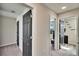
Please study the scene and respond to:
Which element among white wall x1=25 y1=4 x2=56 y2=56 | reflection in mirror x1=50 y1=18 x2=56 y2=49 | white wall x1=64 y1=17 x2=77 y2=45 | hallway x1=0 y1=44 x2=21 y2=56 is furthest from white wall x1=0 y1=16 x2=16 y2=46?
white wall x1=64 y1=17 x2=77 y2=45

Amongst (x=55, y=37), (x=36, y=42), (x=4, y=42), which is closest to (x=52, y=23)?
(x=55, y=37)

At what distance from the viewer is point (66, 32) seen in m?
1.54

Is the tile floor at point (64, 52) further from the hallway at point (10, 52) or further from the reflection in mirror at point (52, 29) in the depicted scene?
the hallway at point (10, 52)

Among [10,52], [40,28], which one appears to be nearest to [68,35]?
[40,28]

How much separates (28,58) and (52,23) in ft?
2.95

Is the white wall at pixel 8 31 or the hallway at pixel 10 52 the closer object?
the hallway at pixel 10 52

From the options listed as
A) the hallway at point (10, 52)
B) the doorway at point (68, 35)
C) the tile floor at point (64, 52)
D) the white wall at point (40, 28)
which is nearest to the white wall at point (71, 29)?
the doorway at point (68, 35)

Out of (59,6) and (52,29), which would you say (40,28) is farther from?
(59,6)

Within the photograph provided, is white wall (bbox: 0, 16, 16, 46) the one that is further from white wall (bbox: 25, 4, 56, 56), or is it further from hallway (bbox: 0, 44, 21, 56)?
white wall (bbox: 25, 4, 56, 56)

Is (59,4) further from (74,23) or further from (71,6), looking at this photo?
(74,23)

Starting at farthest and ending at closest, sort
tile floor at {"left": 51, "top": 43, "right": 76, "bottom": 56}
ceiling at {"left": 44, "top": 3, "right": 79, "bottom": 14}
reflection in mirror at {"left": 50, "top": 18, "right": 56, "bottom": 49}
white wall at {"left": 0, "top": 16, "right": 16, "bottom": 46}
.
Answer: white wall at {"left": 0, "top": 16, "right": 16, "bottom": 46}, reflection in mirror at {"left": 50, "top": 18, "right": 56, "bottom": 49}, tile floor at {"left": 51, "top": 43, "right": 76, "bottom": 56}, ceiling at {"left": 44, "top": 3, "right": 79, "bottom": 14}

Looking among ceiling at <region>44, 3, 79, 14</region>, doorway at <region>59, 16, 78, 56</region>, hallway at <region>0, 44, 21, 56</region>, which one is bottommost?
hallway at <region>0, 44, 21, 56</region>

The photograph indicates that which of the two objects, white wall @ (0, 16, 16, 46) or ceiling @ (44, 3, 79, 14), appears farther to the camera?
white wall @ (0, 16, 16, 46)

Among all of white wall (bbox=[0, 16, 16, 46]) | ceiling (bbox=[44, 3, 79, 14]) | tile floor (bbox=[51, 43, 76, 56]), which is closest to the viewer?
ceiling (bbox=[44, 3, 79, 14])
